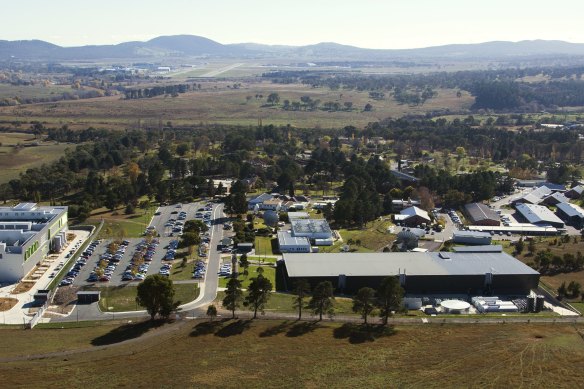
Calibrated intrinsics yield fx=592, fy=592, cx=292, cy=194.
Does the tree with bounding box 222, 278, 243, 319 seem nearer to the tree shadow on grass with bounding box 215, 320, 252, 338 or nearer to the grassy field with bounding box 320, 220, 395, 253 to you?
the tree shadow on grass with bounding box 215, 320, 252, 338

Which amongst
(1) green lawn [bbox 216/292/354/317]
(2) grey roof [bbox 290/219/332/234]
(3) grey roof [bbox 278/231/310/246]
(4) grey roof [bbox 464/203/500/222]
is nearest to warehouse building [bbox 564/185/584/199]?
(4) grey roof [bbox 464/203/500/222]

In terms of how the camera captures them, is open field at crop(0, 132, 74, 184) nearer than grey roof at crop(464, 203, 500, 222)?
No

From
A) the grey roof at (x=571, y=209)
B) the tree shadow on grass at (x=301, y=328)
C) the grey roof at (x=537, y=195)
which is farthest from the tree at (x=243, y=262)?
the grey roof at (x=537, y=195)

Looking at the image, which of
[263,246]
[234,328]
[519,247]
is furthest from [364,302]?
[519,247]

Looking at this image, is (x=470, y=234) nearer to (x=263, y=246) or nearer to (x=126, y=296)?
(x=263, y=246)

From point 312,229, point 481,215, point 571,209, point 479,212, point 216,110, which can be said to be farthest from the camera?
point 216,110

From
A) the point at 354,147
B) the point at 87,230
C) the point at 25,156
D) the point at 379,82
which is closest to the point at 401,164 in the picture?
the point at 354,147
